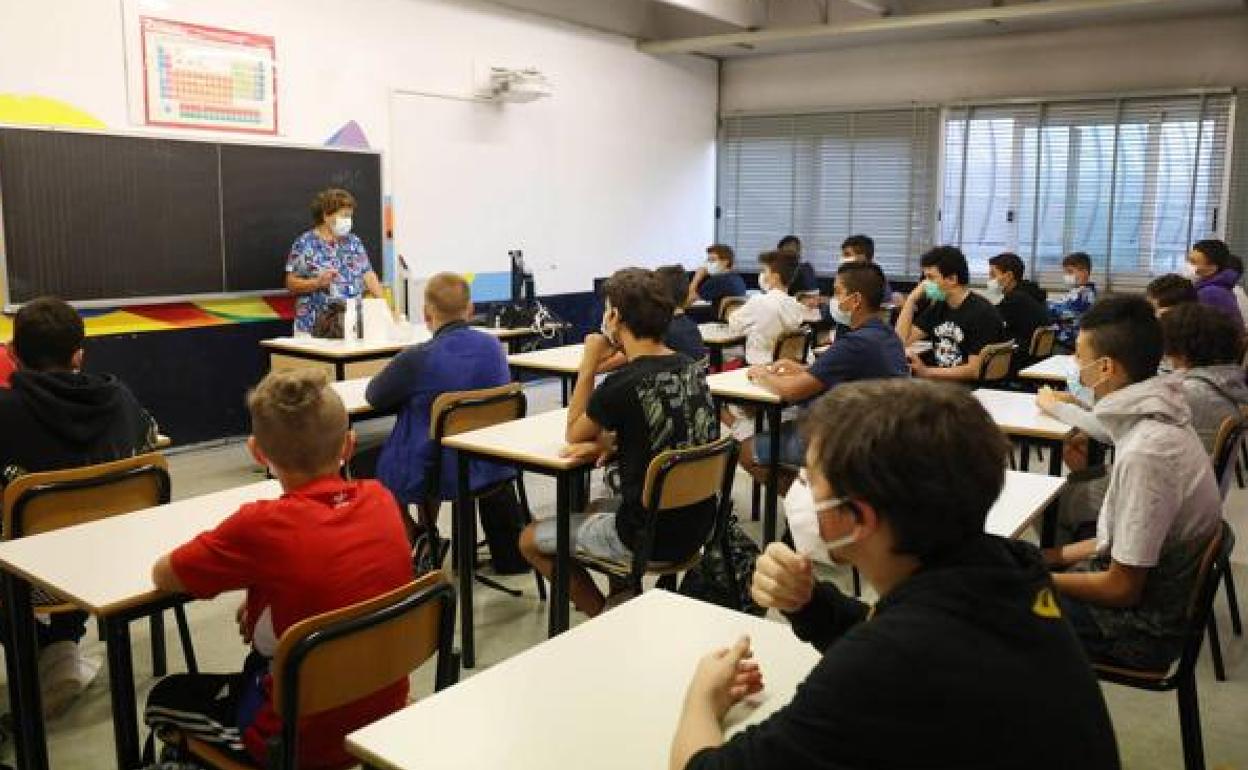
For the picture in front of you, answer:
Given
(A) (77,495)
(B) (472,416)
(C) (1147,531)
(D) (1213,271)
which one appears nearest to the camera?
(C) (1147,531)

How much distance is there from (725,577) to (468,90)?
550 centimetres

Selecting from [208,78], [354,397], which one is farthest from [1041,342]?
[208,78]

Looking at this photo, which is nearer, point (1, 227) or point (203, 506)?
point (203, 506)

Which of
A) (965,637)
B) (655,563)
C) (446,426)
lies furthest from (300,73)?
(965,637)

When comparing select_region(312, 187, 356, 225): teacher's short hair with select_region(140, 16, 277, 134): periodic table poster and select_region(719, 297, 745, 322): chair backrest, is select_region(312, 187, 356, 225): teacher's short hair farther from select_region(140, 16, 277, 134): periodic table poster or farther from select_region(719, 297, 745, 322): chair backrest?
select_region(719, 297, 745, 322): chair backrest

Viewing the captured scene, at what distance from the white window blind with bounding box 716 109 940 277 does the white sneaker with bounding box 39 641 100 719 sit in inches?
322

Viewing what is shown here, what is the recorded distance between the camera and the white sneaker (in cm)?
299

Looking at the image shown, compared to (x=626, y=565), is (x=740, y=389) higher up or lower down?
higher up

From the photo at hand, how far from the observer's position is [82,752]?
2.76 meters

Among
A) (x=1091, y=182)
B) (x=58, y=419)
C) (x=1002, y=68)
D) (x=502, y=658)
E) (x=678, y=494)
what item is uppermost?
(x=1002, y=68)

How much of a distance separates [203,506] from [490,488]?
1.34 metres

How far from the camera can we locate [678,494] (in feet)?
9.54

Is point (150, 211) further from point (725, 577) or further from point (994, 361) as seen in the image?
point (994, 361)

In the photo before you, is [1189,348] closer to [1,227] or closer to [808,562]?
[808,562]
